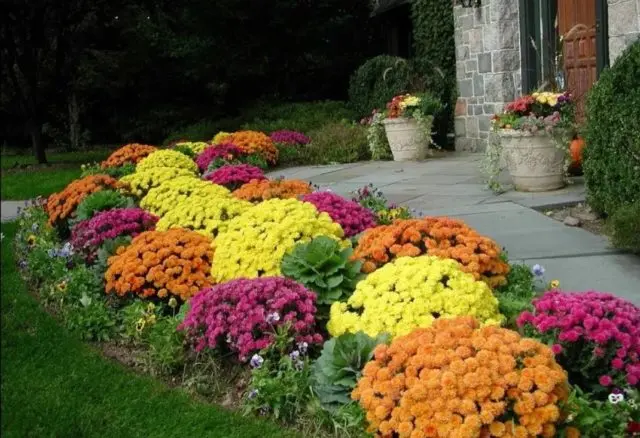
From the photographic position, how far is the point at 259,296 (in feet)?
12.1

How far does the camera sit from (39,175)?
1331 cm

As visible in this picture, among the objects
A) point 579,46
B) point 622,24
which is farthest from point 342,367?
point 579,46

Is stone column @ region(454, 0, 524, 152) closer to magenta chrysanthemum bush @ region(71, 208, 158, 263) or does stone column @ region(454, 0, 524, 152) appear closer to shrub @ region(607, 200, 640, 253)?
shrub @ region(607, 200, 640, 253)

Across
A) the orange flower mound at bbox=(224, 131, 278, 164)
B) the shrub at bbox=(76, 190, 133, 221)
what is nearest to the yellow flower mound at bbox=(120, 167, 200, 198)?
the shrub at bbox=(76, 190, 133, 221)

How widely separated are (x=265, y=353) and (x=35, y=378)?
3.79 ft

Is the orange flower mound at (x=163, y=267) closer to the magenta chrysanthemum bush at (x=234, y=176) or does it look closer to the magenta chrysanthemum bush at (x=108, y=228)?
the magenta chrysanthemum bush at (x=108, y=228)

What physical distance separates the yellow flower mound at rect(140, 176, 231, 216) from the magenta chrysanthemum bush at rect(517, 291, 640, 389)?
326 centimetres

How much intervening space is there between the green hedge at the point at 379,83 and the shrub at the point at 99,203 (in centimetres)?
729

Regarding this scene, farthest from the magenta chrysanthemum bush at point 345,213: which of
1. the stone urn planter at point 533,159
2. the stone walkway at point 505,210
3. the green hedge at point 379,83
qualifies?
the green hedge at point 379,83

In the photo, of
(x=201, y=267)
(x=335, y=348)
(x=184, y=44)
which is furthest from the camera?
(x=184, y=44)

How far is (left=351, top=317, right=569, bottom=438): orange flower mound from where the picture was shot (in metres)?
2.57

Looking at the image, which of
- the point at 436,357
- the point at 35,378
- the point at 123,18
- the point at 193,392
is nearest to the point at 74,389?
the point at 35,378

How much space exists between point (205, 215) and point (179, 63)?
Result: 1410 centimetres

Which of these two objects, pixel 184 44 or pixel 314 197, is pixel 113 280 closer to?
pixel 314 197
